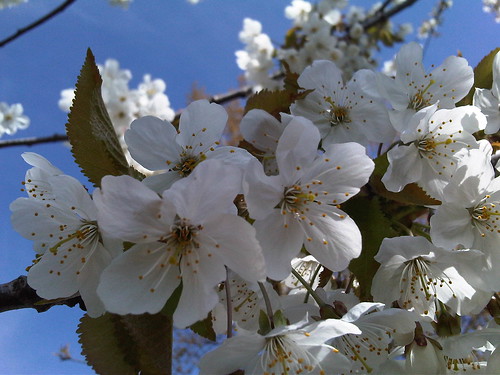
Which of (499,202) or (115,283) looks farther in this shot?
(499,202)

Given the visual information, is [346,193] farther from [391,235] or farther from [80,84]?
[80,84]

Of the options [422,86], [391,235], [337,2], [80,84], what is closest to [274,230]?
[391,235]

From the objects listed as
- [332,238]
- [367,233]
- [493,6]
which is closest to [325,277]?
[367,233]

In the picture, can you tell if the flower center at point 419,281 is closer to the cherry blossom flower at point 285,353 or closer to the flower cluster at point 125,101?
the cherry blossom flower at point 285,353

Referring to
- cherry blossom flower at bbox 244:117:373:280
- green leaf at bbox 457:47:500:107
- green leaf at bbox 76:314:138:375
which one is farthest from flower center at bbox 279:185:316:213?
Answer: green leaf at bbox 457:47:500:107

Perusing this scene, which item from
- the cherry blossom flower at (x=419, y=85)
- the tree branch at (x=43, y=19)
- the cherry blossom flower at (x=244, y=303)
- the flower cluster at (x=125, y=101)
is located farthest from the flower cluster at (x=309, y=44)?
the cherry blossom flower at (x=244, y=303)
